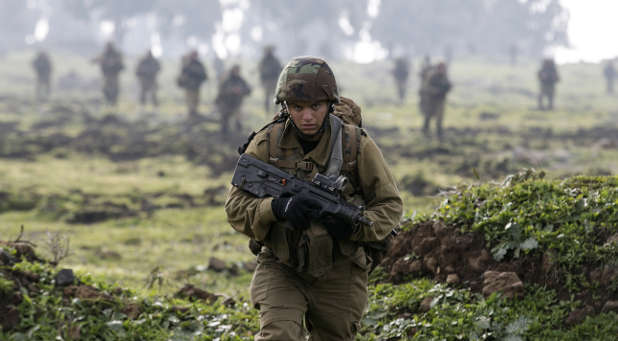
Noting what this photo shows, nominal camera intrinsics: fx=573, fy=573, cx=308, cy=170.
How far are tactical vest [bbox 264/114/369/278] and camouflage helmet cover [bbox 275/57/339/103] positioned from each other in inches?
7.6

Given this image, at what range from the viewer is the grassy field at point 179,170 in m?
10.7

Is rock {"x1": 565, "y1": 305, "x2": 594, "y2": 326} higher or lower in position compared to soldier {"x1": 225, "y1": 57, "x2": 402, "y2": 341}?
lower

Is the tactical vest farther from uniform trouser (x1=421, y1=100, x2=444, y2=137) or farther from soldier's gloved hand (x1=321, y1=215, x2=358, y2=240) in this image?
uniform trouser (x1=421, y1=100, x2=444, y2=137)

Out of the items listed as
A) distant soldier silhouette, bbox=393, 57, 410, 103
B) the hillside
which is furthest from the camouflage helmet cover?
distant soldier silhouette, bbox=393, 57, 410, 103

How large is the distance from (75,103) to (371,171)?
52.1 m

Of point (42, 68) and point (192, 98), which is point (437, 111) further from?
point (42, 68)

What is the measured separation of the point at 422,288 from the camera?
512 centimetres

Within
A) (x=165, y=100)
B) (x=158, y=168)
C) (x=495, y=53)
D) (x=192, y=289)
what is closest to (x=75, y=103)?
(x=165, y=100)

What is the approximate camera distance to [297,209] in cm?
297

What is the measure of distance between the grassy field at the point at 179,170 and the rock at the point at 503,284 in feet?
5.69

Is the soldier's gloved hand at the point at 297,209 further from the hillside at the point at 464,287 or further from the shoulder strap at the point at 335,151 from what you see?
the hillside at the point at 464,287

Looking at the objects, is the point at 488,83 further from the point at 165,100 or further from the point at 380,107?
the point at 165,100

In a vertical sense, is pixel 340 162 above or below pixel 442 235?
above

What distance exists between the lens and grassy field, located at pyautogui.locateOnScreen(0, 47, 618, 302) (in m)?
10.7
